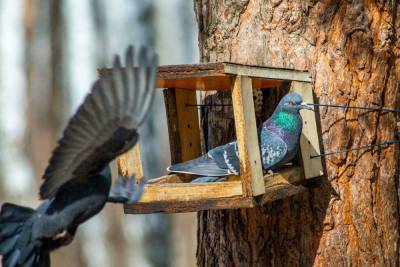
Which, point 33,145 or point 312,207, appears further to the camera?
point 33,145

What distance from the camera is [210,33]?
12.9 ft

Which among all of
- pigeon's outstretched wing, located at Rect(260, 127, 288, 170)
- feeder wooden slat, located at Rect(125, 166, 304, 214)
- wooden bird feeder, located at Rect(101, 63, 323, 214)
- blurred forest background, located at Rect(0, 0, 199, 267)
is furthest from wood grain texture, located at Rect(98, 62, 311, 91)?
blurred forest background, located at Rect(0, 0, 199, 267)

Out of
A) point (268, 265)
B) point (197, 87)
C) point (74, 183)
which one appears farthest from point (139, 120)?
point (268, 265)

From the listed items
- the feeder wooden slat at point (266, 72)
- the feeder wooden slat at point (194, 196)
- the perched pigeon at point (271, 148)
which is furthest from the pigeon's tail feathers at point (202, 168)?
the feeder wooden slat at point (266, 72)

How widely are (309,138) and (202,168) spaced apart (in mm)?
563

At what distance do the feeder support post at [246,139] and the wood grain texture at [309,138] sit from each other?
413 millimetres

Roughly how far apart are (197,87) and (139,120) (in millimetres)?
1041

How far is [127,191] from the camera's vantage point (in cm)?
327

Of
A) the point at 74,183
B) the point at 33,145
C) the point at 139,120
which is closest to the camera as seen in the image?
the point at 139,120

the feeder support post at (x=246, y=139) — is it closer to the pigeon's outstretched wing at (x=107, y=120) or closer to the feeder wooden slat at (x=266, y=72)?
the feeder wooden slat at (x=266, y=72)

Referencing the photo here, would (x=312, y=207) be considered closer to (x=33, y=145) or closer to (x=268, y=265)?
(x=268, y=265)

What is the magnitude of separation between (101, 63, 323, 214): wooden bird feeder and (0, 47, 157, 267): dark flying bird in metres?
0.16

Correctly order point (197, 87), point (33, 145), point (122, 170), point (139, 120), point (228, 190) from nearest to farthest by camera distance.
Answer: point (139, 120), point (228, 190), point (122, 170), point (197, 87), point (33, 145)

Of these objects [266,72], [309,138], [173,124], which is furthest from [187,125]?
[266,72]
